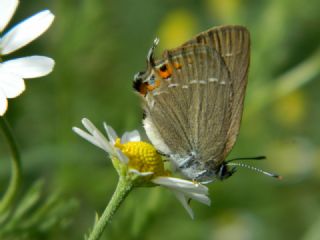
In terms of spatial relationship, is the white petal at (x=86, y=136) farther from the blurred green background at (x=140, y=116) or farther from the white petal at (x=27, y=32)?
the blurred green background at (x=140, y=116)

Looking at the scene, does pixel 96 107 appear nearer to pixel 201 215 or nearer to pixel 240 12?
pixel 201 215

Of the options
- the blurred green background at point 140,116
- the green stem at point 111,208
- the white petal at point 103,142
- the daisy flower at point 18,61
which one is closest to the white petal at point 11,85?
the daisy flower at point 18,61

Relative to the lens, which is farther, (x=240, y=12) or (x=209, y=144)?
(x=240, y=12)


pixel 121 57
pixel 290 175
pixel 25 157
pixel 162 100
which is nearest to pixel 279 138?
pixel 290 175

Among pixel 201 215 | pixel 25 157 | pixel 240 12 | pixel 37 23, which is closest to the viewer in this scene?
pixel 37 23

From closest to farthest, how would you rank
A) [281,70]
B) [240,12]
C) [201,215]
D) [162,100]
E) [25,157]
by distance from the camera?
[162,100]
[25,157]
[201,215]
[240,12]
[281,70]

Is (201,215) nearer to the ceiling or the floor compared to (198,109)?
nearer to the floor

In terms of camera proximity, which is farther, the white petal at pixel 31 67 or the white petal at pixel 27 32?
the white petal at pixel 27 32

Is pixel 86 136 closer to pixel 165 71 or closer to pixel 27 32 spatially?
pixel 27 32
